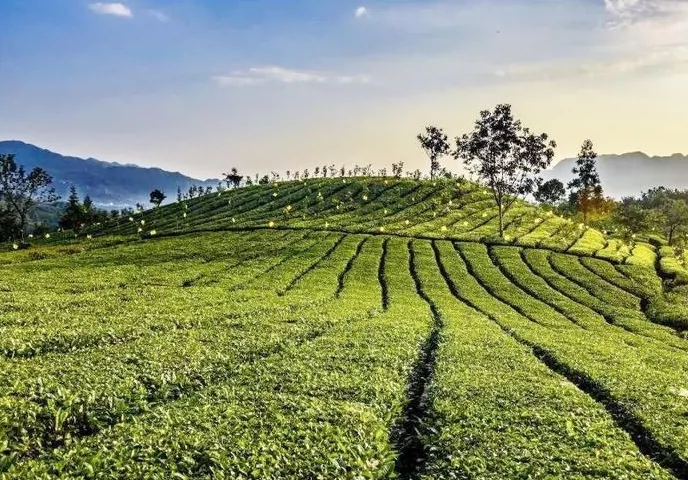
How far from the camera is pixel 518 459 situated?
21.0m

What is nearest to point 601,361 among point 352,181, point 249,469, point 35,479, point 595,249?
point 249,469

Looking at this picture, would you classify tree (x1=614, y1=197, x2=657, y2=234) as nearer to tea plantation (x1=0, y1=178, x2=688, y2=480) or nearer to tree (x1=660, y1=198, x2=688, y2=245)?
tree (x1=660, y1=198, x2=688, y2=245)

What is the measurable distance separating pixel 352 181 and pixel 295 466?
13163 cm

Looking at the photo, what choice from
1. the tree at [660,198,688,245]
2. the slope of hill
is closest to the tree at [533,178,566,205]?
the slope of hill

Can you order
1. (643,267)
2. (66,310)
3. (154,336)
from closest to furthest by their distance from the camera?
(154,336) → (66,310) → (643,267)

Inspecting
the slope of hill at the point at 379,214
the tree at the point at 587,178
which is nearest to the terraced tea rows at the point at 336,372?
the slope of hill at the point at 379,214

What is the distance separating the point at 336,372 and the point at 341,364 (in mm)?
1879

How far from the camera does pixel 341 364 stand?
1300 inches

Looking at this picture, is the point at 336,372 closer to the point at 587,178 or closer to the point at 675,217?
the point at 675,217

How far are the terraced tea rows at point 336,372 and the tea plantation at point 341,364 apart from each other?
0.13 meters

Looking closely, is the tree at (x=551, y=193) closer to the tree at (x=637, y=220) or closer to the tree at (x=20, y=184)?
the tree at (x=637, y=220)

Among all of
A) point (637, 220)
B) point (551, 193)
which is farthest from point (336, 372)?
point (551, 193)

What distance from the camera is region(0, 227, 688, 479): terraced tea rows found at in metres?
20.4

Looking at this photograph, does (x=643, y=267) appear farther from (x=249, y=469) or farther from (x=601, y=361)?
(x=249, y=469)
